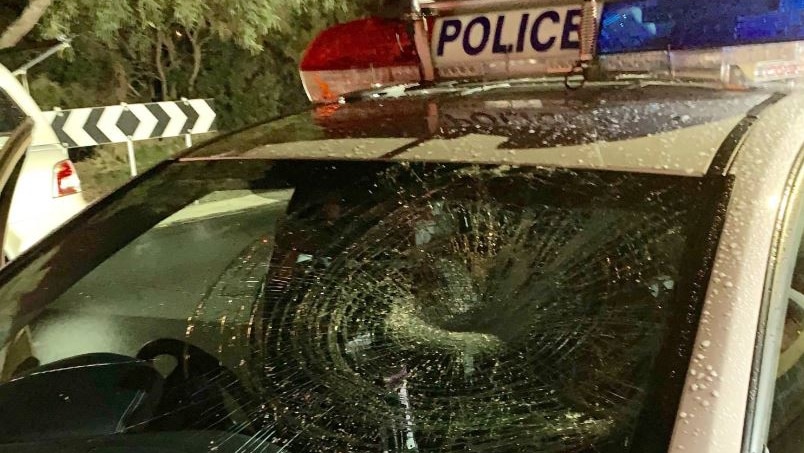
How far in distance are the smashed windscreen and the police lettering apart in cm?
72

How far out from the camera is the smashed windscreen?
142cm

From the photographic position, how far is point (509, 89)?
89.0 inches

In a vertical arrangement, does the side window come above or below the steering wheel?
above

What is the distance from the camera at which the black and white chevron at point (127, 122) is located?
750 cm

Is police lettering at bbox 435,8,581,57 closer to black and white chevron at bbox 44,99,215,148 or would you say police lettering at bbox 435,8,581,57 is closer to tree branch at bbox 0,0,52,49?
black and white chevron at bbox 44,99,215,148

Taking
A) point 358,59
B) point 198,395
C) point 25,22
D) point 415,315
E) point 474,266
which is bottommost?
point 198,395

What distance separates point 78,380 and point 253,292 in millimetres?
424

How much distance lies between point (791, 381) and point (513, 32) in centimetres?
123

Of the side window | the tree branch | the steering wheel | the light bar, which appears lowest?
the steering wheel

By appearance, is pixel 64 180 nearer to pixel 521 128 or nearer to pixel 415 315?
pixel 415 315

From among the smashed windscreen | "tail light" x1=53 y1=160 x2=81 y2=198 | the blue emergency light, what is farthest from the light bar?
"tail light" x1=53 y1=160 x2=81 y2=198

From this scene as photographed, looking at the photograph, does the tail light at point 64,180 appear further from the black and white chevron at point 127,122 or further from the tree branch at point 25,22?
the tree branch at point 25,22

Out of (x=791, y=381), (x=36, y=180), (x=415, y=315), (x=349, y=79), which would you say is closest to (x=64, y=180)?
(x=36, y=180)

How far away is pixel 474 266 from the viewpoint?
1805 mm
